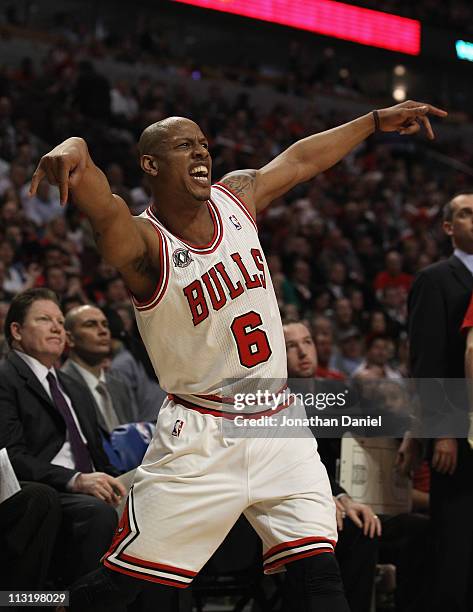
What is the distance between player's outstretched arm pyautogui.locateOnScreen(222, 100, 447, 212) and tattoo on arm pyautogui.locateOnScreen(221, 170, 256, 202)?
19mm

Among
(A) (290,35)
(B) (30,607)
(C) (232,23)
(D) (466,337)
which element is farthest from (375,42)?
(B) (30,607)

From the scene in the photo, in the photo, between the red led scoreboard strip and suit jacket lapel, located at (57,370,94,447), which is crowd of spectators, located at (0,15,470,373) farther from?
the red led scoreboard strip

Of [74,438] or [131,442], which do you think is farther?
[131,442]

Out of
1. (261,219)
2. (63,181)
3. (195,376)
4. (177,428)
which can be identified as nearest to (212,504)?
(177,428)

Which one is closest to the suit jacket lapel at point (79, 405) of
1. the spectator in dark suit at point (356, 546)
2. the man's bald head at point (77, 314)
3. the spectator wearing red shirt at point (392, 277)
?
the man's bald head at point (77, 314)

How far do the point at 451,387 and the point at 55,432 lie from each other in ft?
5.91

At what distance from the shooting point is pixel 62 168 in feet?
9.03

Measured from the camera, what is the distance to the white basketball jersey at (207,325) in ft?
10.3

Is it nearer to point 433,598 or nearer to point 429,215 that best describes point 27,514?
point 433,598

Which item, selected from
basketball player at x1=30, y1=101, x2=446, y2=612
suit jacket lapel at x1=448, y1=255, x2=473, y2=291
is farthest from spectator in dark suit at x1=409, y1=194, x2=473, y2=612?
basketball player at x1=30, y1=101, x2=446, y2=612

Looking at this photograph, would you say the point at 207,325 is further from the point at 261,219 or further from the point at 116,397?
the point at 261,219

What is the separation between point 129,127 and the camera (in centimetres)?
1278

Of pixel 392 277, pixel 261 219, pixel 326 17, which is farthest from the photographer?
pixel 261 219

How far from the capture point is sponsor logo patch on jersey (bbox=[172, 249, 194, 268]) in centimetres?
319
